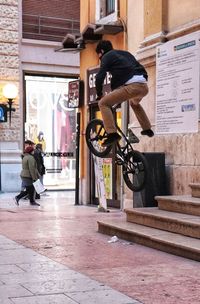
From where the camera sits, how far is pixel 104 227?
956 cm

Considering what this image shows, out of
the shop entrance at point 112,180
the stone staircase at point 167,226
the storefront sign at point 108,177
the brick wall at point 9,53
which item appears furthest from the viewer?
the brick wall at point 9,53

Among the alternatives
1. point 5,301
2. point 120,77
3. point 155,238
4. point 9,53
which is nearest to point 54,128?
point 9,53

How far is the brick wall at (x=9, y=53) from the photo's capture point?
68.3ft

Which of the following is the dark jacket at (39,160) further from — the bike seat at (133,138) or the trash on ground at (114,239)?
the trash on ground at (114,239)

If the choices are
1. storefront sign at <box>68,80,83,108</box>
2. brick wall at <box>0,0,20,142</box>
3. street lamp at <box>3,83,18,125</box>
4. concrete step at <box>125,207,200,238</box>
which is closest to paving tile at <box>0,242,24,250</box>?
concrete step at <box>125,207,200,238</box>

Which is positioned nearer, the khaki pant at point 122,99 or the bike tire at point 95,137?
the khaki pant at point 122,99

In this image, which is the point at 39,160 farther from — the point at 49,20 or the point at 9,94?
the point at 49,20

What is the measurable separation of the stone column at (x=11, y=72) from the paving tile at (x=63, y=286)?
1476 cm

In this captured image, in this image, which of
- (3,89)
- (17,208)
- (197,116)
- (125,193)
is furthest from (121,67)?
(3,89)

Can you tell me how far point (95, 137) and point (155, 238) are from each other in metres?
2.29

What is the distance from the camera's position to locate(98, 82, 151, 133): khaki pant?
8.49 meters

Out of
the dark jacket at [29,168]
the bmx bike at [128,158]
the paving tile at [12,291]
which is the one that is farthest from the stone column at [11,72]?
the paving tile at [12,291]

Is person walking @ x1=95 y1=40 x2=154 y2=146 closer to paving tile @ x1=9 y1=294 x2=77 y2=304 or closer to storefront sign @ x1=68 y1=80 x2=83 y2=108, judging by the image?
paving tile @ x1=9 y1=294 x2=77 y2=304

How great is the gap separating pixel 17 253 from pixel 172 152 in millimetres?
4236
